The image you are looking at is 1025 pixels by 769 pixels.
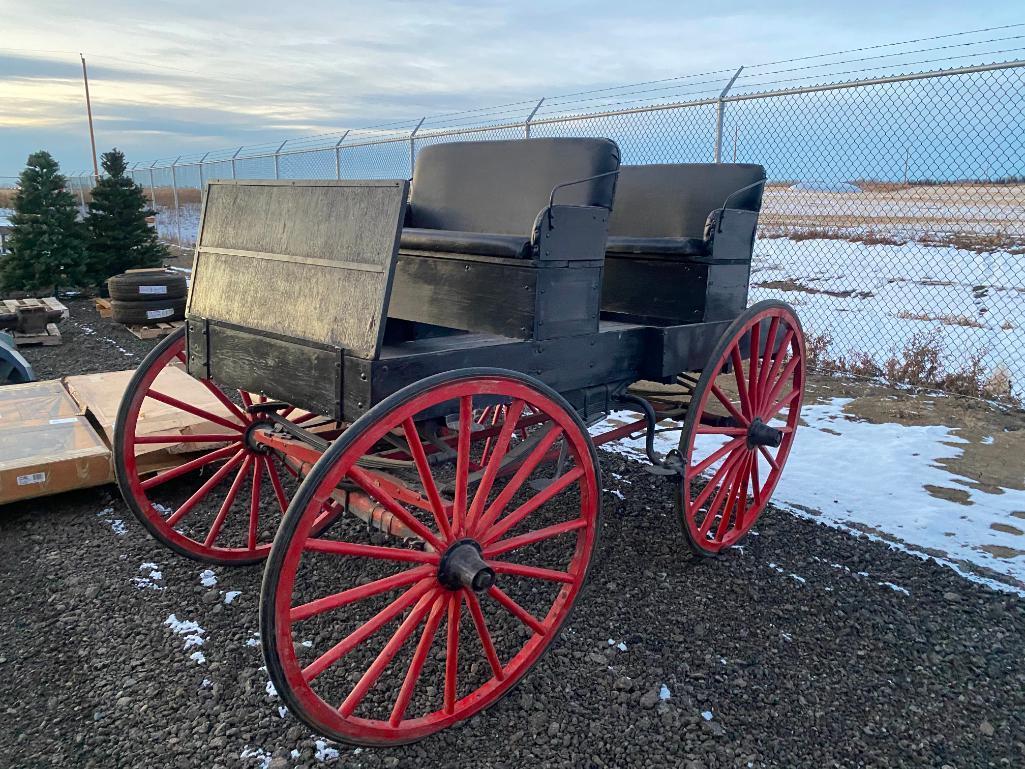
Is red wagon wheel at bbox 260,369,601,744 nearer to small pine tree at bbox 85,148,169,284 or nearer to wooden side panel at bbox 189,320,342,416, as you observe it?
wooden side panel at bbox 189,320,342,416

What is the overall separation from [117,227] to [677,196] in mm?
9841

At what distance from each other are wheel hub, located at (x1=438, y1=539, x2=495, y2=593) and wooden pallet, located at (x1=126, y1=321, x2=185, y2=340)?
24.1 ft

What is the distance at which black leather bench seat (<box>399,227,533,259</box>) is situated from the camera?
100.0 inches

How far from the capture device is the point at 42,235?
35.5 feet

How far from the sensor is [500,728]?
90.5 inches

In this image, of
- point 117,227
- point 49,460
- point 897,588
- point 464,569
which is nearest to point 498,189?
point 464,569

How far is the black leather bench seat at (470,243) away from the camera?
2539 mm

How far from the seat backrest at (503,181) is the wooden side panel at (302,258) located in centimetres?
93

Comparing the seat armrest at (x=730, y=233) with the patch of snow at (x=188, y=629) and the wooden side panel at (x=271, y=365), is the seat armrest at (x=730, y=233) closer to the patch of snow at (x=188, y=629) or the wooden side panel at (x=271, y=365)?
the wooden side panel at (x=271, y=365)

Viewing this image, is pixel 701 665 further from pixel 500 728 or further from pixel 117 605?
pixel 117 605

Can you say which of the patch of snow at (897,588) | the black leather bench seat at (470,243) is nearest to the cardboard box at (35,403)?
the black leather bench seat at (470,243)

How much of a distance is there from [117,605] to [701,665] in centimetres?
214

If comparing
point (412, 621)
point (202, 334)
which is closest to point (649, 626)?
point (412, 621)

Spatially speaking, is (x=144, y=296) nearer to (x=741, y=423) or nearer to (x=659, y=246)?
(x=659, y=246)
